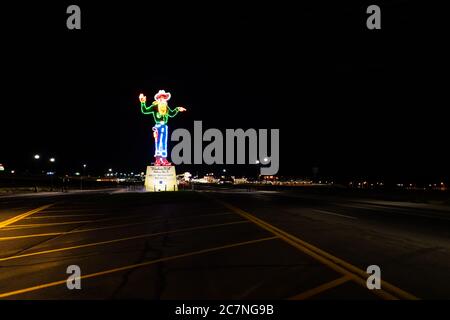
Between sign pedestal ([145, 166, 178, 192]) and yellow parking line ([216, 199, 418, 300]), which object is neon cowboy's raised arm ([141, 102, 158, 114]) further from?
yellow parking line ([216, 199, 418, 300])

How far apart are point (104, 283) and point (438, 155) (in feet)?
486

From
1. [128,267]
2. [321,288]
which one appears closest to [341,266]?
[321,288]

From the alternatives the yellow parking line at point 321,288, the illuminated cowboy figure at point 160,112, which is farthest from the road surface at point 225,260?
the illuminated cowboy figure at point 160,112

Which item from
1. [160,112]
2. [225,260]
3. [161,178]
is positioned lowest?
[225,260]

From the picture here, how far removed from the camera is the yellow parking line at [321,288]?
22.5 ft

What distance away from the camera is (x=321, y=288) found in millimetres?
7320

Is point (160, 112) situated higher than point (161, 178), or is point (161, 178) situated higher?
point (160, 112)

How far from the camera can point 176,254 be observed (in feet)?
34.6

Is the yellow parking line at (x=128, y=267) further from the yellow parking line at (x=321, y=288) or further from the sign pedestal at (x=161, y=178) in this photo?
the sign pedestal at (x=161, y=178)

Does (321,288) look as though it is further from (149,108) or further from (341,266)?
(149,108)

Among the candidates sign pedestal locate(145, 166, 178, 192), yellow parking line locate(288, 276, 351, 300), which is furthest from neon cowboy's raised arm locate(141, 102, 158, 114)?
yellow parking line locate(288, 276, 351, 300)

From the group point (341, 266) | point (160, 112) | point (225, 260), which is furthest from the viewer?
point (160, 112)
